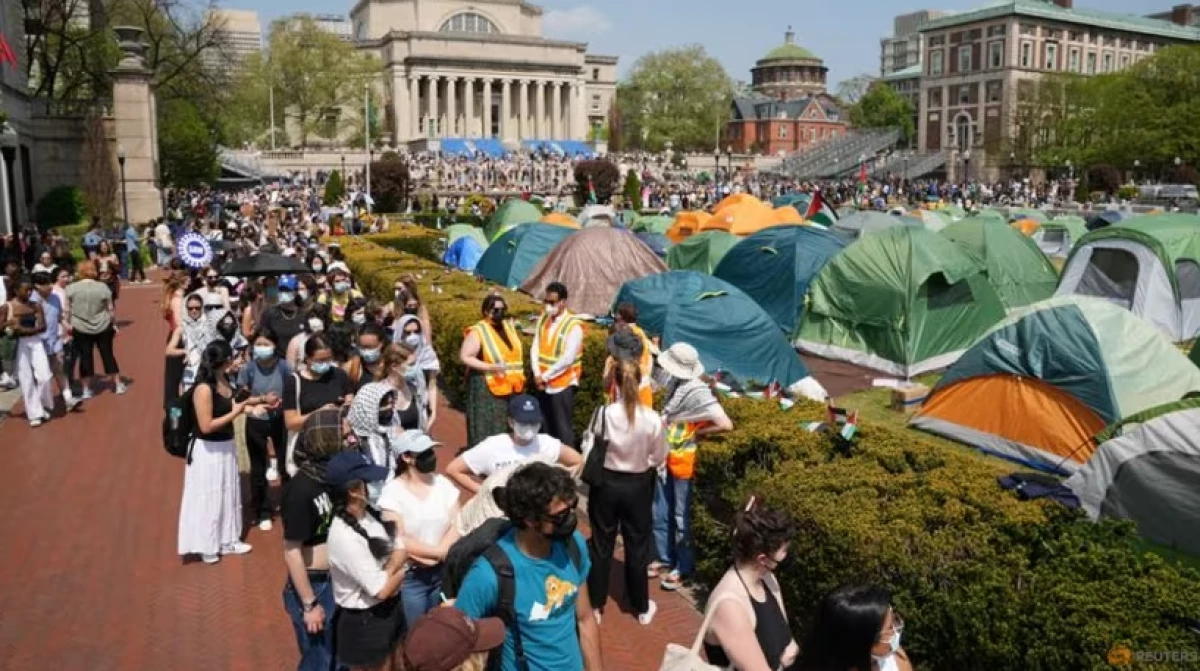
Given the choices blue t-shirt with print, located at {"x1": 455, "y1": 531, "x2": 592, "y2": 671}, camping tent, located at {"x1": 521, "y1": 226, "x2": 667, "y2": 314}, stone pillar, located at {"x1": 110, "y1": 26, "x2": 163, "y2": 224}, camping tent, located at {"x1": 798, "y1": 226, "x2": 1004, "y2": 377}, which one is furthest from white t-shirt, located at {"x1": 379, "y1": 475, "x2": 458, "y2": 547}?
stone pillar, located at {"x1": 110, "y1": 26, "x2": 163, "y2": 224}

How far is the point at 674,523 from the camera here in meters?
7.09

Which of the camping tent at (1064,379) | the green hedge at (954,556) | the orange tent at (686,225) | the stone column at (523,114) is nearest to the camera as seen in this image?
the green hedge at (954,556)

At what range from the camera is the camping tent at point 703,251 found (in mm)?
19438

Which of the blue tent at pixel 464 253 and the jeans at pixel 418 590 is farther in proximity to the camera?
the blue tent at pixel 464 253

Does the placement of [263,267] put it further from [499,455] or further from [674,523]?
[499,455]

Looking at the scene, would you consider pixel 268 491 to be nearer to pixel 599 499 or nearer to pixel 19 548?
pixel 19 548

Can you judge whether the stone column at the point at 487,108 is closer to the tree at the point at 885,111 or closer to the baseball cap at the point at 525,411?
the tree at the point at 885,111

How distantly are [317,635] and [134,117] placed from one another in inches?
1140

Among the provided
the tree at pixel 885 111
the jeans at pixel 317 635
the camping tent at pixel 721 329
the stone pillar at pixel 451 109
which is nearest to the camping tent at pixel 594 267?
the camping tent at pixel 721 329

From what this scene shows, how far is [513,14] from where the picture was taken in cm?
9950

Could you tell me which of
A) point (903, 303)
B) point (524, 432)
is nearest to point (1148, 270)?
point (903, 303)

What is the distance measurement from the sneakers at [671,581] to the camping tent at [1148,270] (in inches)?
461

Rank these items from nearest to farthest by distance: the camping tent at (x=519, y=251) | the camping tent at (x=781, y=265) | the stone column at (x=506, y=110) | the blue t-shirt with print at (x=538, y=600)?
the blue t-shirt with print at (x=538, y=600)
the camping tent at (x=781, y=265)
the camping tent at (x=519, y=251)
the stone column at (x=506, y=110)

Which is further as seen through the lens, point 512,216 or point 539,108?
point 539,108
